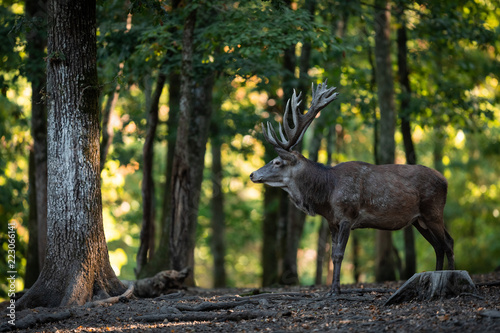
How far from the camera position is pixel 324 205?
1023 centimetres

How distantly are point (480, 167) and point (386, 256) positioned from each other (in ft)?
38.3

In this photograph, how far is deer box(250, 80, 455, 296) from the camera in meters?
10.1

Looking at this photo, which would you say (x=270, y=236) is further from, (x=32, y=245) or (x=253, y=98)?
(x=253, y=98)

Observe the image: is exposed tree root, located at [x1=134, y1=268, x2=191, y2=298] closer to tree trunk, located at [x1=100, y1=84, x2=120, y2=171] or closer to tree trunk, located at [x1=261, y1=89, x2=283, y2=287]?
tree trunk, located at [x1=100, y1=84, x2=120, y2=171]

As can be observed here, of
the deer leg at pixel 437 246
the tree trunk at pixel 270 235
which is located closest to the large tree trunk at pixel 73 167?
the deer leg at pixel 437 246

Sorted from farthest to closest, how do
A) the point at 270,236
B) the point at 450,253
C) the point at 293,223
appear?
the point at 270,236 → the point at 293,223 → the point at 450,253

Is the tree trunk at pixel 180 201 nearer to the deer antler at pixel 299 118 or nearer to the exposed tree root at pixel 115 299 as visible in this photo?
the exposed tree root at pixel 115 299

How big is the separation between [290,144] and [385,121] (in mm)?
5502

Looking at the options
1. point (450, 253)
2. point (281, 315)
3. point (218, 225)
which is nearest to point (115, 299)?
point (281, 315)

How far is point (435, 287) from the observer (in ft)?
26.9

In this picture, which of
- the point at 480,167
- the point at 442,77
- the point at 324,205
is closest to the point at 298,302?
the point at 324,205

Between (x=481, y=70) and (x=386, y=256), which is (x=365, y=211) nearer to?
(x=386, y=256)

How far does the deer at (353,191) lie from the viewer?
10.1 meters

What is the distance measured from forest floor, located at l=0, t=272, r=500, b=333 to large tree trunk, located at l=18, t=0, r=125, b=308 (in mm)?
665
